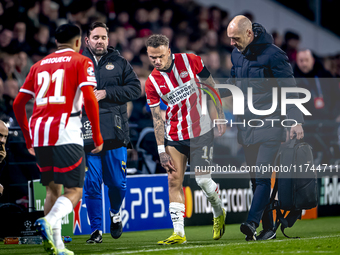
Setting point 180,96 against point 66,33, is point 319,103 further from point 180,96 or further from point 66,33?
point 66,33

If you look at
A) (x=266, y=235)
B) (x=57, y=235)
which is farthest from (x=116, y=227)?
(x=57, y=235)

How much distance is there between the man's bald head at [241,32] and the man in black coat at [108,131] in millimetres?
1366

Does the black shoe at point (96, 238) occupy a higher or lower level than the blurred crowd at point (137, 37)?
lower

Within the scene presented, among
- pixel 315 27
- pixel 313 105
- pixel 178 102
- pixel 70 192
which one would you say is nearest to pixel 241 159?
pixel 313 105

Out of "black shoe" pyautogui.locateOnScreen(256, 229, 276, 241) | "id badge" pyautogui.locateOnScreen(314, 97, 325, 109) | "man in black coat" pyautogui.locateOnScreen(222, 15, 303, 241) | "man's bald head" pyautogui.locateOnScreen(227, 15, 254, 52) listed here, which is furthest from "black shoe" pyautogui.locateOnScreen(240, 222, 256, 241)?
Result: "id badge" pyautogui.locateOnScreen(314, 97, 325, 109)

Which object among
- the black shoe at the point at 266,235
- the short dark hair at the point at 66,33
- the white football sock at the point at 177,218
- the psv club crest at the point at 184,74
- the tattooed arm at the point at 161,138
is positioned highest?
the short dark hair at the point at 66,33

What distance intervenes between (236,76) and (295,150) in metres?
1.03

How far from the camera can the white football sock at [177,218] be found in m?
5.52

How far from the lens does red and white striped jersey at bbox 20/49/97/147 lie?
445cm

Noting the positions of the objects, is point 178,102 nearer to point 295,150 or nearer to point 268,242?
point 295,150

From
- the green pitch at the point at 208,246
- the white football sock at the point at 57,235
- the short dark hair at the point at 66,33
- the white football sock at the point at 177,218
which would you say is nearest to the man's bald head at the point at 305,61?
the green pitch at the point at 208,246

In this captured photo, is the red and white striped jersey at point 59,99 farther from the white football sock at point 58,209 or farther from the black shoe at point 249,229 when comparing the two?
the black shoe at point 249,229

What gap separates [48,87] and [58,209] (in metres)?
1.02

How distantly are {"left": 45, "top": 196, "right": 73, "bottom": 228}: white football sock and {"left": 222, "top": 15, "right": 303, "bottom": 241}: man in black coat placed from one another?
201 centimetres
